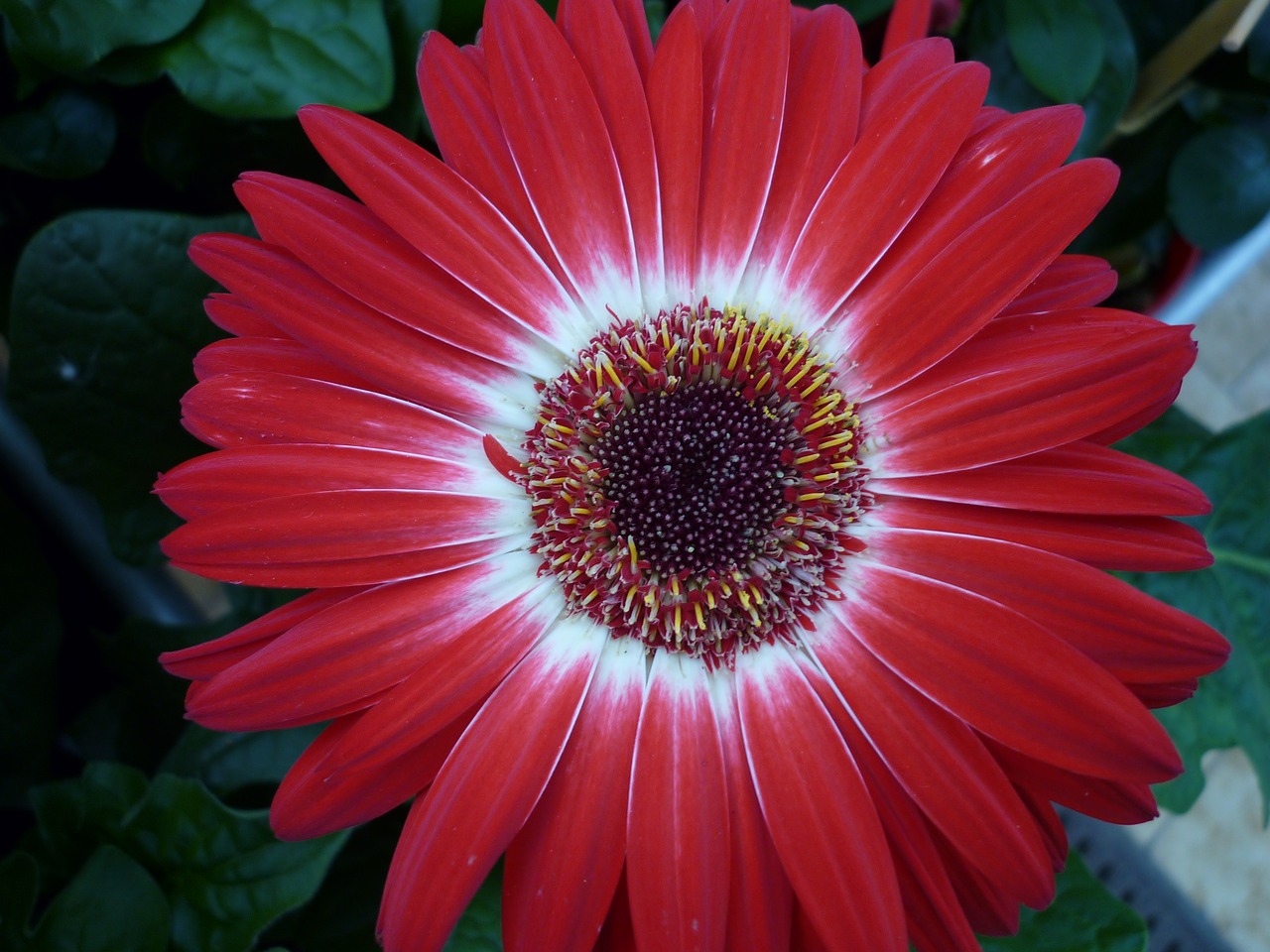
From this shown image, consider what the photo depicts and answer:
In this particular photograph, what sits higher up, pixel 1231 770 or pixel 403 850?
pixel 403 850

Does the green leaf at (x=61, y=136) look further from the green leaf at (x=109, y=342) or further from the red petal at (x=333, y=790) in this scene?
the red petal at (x=333, y=790)

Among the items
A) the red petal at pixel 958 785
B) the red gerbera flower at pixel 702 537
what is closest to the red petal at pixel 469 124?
the red gerbera flower at pixel 702 537

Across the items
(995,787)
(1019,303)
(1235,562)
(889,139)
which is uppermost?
(889,139)

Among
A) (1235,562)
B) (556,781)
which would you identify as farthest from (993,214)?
(1235,562)

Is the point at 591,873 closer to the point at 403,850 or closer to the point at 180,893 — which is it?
the point at 403,850

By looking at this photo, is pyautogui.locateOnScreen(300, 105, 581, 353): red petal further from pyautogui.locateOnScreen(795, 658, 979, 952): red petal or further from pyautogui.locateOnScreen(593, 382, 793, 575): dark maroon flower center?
pyautogui.locateOnScreen(795, 658, 979, 952): red petal

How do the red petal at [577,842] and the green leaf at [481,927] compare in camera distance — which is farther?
the green leaf at [481,927]

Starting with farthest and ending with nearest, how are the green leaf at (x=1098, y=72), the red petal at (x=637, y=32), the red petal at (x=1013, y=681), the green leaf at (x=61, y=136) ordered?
the green leaf at (x=1098, y=72) < the green leaf at (x=61, y=136) < the red petal at (x=637, y=32) < the red petal at (x=1013, y=681)
